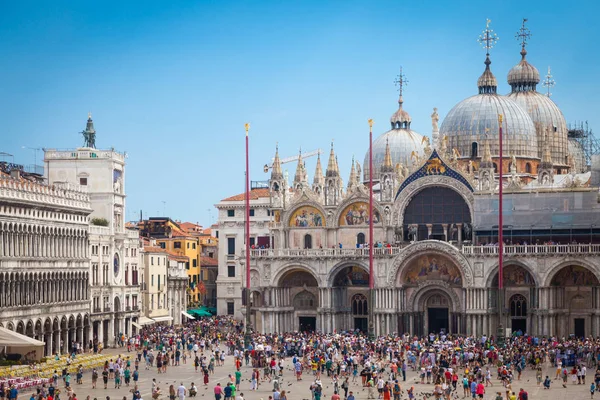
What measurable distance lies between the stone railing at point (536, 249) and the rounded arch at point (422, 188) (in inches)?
136

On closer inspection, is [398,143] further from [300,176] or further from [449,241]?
[449,241]

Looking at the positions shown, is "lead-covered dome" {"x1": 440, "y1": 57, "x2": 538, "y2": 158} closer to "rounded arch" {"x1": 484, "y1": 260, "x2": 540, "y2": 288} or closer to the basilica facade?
the basilica facade

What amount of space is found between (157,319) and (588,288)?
36732mm

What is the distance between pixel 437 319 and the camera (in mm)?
103062

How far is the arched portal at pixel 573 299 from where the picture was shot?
96.5 m

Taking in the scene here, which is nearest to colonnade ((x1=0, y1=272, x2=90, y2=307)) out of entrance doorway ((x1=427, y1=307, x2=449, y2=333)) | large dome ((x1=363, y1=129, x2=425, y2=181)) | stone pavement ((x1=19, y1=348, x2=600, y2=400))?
stone pavement ((x1=19, y1=348, x2=600, y2=400))

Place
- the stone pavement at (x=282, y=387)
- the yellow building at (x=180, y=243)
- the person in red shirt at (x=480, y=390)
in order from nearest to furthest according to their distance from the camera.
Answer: the person in red shirt at (x=480, y=390) < the stone pavement at (x=282, y=387) < the yellow building at (x=180, y=243)

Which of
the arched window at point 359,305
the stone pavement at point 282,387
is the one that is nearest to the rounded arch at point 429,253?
the arched window at point 359,305

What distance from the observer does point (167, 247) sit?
136m

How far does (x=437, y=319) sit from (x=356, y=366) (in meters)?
26.5

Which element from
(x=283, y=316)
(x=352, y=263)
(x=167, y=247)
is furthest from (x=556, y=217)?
(x=167, y=247)

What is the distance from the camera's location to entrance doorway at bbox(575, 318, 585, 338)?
9694 centimetres

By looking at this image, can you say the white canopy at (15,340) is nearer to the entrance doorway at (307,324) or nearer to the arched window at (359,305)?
the entrance doorway at (307,324)

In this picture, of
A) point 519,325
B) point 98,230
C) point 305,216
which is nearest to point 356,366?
point 519,325
